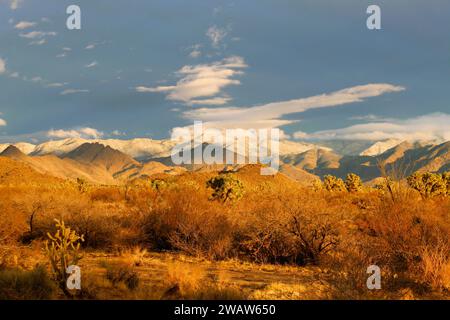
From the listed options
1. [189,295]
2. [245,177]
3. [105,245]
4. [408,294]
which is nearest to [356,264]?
[408,294]

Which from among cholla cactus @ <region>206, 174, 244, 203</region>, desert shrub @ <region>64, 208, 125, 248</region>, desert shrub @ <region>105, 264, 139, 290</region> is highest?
cholla cactus @ <region>206, 174, 244, 203</region>

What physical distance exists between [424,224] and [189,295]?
321 inches

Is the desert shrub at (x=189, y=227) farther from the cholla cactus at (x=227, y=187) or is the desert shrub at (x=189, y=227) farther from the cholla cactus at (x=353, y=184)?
the cholla cactus at (x=353, y=184)

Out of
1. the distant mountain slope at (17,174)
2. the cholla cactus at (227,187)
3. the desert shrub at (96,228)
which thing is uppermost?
the distant mountain slope at (17,174)

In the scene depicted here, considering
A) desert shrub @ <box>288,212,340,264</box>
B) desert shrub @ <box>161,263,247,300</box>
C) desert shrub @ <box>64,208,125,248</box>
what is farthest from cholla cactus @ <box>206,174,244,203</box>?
desert shrub @ <box>161,263,247,300</box>

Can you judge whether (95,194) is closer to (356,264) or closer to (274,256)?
(274,256)

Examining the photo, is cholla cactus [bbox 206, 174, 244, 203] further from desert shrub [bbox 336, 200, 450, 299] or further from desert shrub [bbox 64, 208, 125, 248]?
desert shrub [bbox 336, 200, 450, 299]

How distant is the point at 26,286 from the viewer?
9.42 m

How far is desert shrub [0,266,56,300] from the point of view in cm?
909

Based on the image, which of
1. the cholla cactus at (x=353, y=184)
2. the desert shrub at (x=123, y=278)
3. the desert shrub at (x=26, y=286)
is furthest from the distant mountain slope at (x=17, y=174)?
the desert shrub at (x=26, y=286)

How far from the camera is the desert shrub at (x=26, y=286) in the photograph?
9088 millimetres

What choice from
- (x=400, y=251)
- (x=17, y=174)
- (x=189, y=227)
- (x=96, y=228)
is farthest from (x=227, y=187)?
(x=17, y=174)

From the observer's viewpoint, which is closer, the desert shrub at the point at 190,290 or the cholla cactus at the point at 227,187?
the desert shrub at the point at 190,290
